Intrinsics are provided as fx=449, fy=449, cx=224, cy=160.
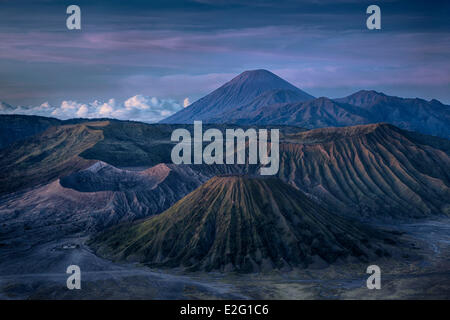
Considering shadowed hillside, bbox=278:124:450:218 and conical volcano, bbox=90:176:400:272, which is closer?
conical volcano, bbox=90:176:400:272

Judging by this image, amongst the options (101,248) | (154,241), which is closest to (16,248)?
(101,248)

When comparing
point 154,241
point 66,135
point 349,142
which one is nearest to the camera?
point 154,241

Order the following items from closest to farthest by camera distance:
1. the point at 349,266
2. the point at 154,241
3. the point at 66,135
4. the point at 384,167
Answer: the point at 349,266 → the point at 154,241 → the point at 384,167 → the point at 66,135

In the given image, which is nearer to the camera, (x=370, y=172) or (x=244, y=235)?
(x=244, y=235)

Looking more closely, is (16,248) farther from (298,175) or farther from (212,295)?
(298,175)

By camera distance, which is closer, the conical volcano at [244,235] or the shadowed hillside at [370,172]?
the conical volcano at [244,235]

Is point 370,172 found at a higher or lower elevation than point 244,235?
higher

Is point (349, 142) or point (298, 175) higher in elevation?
point (349, 142)

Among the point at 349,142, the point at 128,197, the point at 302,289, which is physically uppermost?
the point at 349,142
